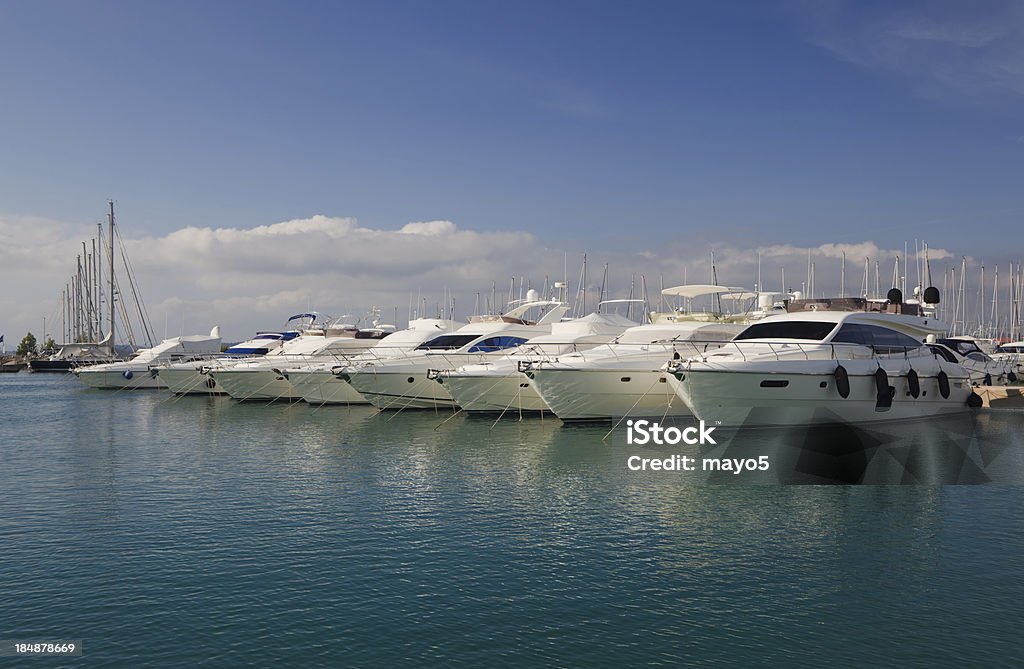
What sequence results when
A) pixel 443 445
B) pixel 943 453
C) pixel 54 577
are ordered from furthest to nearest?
pixel 443 445
pixel 943 453
pixel 54 577

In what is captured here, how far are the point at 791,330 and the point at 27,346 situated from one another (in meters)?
114

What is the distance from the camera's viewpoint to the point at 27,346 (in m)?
109

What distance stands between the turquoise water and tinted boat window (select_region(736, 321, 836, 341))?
303 centimetres

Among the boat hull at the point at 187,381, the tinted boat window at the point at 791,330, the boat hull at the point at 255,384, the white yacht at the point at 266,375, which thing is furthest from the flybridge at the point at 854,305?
the boat hull at the point at 187,381

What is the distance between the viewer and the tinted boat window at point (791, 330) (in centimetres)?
2277

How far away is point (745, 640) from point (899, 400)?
57.8 ft

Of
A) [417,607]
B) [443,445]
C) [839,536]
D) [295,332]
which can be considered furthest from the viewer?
[295,332]

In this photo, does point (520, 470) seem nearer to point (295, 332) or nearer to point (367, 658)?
point (367, 658)

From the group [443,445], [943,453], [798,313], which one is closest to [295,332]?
[443,445]

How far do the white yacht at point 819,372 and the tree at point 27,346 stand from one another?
111m

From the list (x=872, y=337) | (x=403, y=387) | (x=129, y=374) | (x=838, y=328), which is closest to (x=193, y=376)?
(x=129, y=374)

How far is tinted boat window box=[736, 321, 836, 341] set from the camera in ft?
74.7

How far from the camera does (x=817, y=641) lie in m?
8.70

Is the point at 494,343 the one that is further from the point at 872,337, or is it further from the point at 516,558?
the point at 516,558
